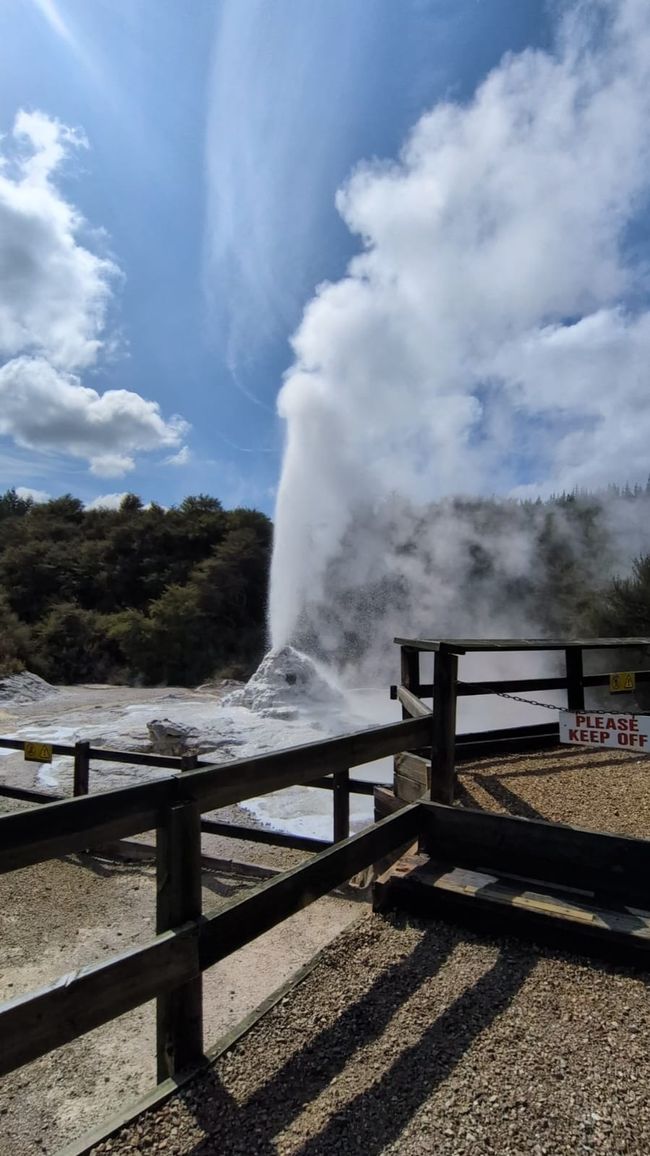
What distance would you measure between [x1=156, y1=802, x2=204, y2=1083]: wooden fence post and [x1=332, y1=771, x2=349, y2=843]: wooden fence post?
339 cm

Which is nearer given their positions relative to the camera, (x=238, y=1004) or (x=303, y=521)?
(x=238, y=1004)

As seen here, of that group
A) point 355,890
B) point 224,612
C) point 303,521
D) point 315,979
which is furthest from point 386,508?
point 315,979

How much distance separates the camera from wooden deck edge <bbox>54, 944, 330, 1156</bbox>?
5.75 feet

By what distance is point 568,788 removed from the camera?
15.1 feet

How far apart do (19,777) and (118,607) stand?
83.7ft

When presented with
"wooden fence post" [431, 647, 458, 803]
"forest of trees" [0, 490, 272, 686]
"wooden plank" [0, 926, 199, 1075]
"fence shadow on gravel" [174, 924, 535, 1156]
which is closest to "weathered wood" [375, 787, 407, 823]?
"wooden fence post" [431, 647, 458, 803]

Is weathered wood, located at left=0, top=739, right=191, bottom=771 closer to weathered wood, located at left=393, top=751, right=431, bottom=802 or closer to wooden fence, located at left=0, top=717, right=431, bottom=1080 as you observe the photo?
weathered wood, located at left=393, top=751, right=431, bottom=802

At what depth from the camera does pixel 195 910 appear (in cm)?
214

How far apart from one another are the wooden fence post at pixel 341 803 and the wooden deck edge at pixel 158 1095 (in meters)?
3.04

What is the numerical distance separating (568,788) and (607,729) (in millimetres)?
864

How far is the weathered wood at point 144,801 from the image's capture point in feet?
5.80

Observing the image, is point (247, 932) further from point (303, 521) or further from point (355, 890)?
point (303, 521)

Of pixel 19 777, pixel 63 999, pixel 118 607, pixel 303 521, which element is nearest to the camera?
pixel 63 999

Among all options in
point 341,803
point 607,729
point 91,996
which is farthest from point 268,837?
point 91,996
